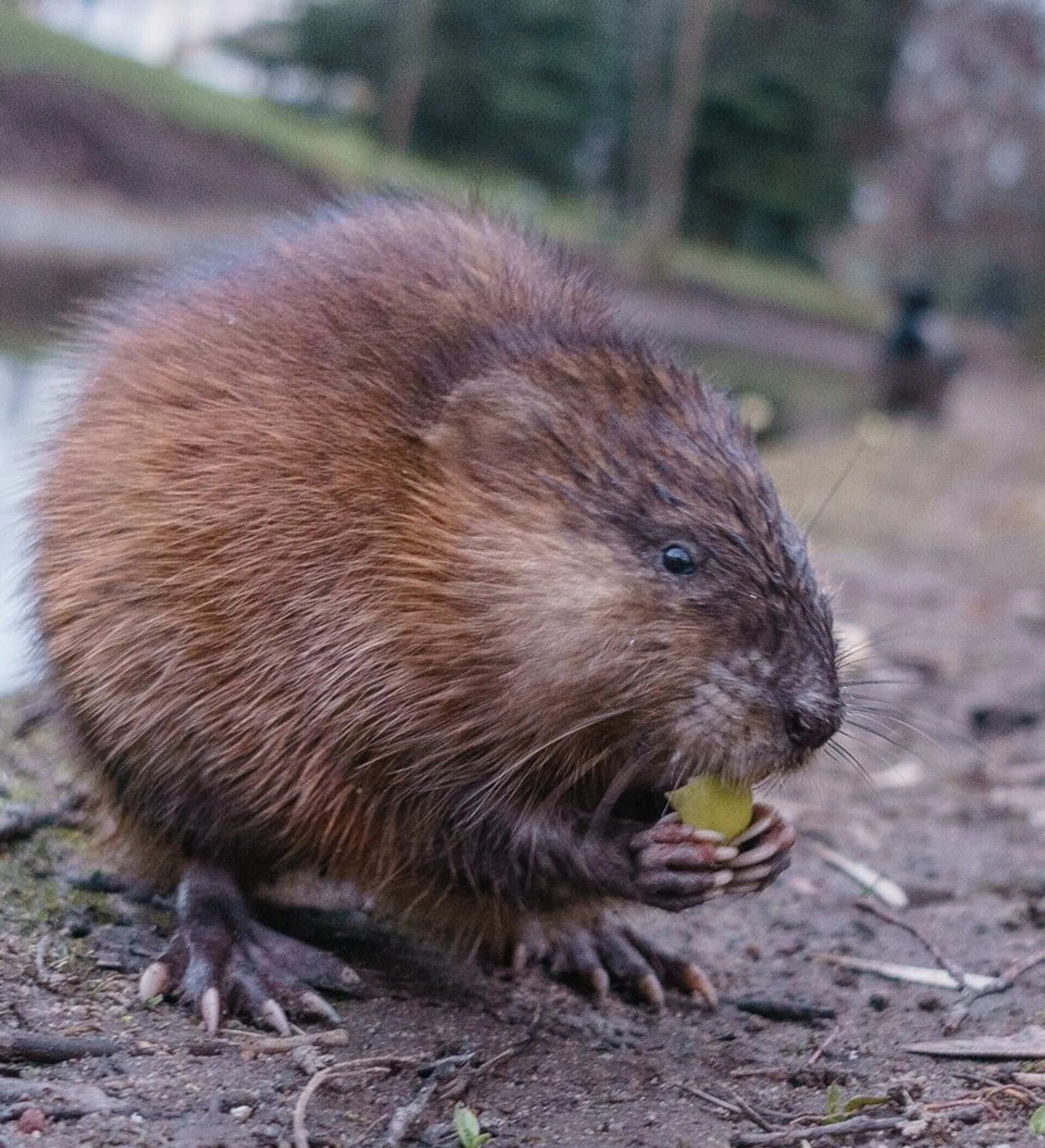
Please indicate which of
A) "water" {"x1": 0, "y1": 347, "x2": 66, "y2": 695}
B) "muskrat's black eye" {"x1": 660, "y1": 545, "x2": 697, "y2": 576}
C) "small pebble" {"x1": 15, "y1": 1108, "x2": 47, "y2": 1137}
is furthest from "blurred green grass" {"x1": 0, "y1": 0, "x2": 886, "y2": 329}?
"small pebble" {"x1": 15, "y1": 1108, "x2": 47, "y2": 1137}

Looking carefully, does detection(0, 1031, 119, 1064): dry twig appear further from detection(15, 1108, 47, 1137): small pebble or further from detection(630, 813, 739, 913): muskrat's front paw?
detection(630, 813, 739, 913): muskrat's front paw

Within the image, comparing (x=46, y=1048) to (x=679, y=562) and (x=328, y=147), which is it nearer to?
(x=679, y=562)

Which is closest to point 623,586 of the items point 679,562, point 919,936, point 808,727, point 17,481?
point 679,562

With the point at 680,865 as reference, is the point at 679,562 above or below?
above

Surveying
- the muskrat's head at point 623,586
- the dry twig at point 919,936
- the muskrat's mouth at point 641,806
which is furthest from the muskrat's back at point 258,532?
the dry twig at point 919,936

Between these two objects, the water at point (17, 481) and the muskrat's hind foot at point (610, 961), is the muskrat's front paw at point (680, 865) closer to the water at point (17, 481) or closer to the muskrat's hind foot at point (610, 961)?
the muskrat's hind foot at point (610, 961)

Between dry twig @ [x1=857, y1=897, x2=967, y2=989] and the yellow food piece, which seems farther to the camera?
dry twig @ [x1=857, y1=897, x2=967, y2=989]

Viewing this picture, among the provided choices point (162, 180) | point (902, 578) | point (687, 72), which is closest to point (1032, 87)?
point (687, 72)
